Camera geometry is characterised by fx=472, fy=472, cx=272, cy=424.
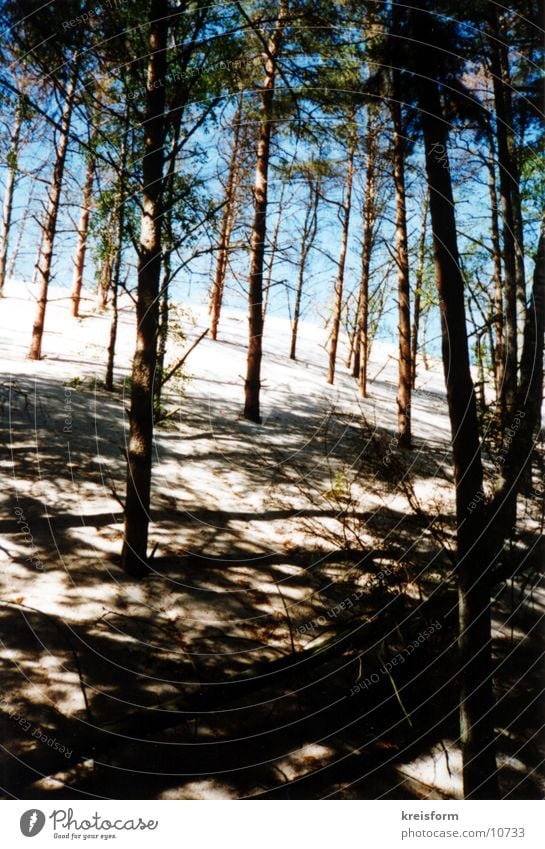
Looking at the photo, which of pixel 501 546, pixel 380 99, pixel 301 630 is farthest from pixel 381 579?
pixel 380 99

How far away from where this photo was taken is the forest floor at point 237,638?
2.74 m

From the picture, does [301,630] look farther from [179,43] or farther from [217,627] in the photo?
[179,43]

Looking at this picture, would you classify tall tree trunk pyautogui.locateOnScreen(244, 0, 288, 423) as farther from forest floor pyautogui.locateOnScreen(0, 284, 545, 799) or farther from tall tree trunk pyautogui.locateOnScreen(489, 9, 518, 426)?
forest floor pyautogui.locateOnScreen(0, 284, 545, 799)

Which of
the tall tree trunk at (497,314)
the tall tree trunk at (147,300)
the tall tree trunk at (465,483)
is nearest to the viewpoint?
the tall tree trunk at (465,483)

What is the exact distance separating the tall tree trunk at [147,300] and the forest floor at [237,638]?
42cm

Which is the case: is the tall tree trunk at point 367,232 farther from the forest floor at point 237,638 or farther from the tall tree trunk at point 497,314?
the forest floor at point 237,638

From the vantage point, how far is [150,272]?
13.1 feet

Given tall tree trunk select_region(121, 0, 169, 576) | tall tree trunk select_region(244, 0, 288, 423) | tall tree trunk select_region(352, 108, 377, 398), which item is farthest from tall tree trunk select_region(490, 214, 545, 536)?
tall tree trunk select_region(244, 0, 288, 423)

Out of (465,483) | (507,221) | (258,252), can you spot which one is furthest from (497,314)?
(258,252)

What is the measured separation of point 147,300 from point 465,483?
9.39 feet

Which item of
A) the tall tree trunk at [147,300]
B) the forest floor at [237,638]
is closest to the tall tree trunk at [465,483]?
the forest floor at [237,638]

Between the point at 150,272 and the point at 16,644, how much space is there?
2.99 metres
